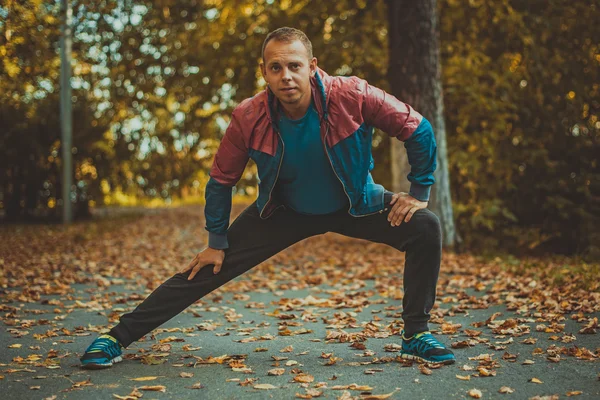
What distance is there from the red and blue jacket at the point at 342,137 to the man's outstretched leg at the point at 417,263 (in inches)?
5.0

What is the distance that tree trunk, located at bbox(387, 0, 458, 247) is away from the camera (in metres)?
10.3

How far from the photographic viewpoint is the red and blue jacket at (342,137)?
4.19 meters

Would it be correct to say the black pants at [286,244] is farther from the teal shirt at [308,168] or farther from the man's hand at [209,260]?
the teal shirt at [308,168]

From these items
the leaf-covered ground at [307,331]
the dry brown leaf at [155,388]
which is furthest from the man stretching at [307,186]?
the dry brown leaf at [155,388]

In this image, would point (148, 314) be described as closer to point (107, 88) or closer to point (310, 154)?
point (310, 154)

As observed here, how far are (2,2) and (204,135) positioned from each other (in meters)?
7.08

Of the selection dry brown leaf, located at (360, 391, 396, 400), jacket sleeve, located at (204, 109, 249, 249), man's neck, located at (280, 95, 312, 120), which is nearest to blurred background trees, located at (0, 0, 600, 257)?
jacket sleeve, located at (204, 109, 249, 249)

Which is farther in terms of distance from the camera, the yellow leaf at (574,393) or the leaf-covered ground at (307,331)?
the leaf-covered ground at (307,331)

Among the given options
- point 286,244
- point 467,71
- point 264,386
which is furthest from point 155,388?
point 467,71

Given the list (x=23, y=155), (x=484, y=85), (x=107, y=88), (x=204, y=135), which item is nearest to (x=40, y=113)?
(x=23, y=155)

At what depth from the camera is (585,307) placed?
585 cm

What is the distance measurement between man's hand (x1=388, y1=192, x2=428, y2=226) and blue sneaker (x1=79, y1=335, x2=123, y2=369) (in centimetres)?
198

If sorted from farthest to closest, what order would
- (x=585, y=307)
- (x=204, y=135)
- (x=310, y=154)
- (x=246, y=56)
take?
(x=204, y=135) < (x=246, y=56) < (x=585, y=307) < (x=310, y=154)

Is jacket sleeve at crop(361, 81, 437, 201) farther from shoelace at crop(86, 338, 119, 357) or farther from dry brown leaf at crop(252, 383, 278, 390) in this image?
shoelace at crop(86, 338, 119, 357)
